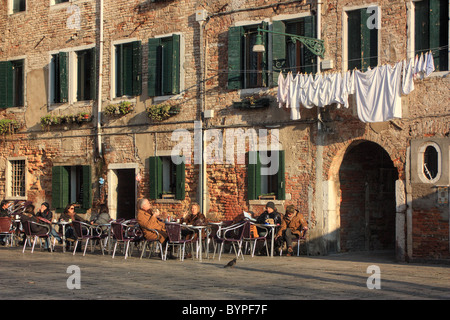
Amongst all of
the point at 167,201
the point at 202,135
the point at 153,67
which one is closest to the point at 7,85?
the point at 153,67

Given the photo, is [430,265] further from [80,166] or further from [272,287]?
[80,166]

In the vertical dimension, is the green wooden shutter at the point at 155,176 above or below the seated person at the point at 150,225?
above

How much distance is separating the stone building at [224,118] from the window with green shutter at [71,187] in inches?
1.9

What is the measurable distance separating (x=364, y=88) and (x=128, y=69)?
7725mm

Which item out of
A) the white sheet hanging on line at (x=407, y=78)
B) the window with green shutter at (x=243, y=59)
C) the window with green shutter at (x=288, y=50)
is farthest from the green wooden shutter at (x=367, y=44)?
the window with green shutter at (x=243, y=59)

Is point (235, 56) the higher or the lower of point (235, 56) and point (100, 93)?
the higher

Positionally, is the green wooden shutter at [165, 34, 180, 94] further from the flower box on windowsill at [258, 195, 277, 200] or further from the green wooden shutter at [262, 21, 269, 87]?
the flower box on windowsill at [258, 195, 277, 200]

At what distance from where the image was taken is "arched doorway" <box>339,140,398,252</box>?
17.7 meters

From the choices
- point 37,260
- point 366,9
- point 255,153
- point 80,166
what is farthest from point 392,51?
point 80,166

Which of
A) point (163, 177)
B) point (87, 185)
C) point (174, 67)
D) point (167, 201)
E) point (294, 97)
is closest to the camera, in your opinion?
point (294, 97)

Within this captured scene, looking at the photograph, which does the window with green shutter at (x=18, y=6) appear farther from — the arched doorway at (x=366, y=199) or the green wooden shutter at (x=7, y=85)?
the arched doorway at (x=366, y=199)

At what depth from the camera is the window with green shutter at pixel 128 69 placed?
20.6 metres

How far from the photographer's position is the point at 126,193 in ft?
71.8

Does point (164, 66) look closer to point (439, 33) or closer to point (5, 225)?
point (5, 225)
